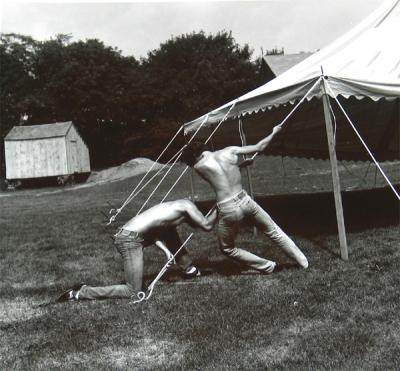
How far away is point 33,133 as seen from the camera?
114 ft

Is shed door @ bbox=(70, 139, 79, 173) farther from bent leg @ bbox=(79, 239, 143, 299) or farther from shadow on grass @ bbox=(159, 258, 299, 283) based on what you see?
bent leg @ bbox=(79, 239, 143, 299)

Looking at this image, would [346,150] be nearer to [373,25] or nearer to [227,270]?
[373,25]

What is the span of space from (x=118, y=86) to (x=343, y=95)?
35.3 meters

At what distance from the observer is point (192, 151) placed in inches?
233

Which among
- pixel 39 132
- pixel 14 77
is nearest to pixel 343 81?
pixel 39 132

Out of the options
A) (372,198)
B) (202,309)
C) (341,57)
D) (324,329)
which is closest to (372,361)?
(324,329)

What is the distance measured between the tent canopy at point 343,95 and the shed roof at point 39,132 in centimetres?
2343

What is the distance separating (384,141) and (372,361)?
9779 millimetres

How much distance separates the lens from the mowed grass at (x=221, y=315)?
3.89 meters

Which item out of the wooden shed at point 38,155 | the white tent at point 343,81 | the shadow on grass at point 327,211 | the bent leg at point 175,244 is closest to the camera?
the bent leg at point 175,244

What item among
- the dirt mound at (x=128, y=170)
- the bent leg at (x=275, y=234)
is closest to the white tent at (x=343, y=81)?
the bent leg at (x=275, y=234)

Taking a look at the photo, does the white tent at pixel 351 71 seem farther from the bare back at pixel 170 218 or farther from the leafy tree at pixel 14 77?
the leafy tree at pixel 14 77

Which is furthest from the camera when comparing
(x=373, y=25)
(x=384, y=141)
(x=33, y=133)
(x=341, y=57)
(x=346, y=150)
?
(x=33, y=133)

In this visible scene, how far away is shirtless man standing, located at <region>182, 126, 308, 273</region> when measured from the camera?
5.85m
